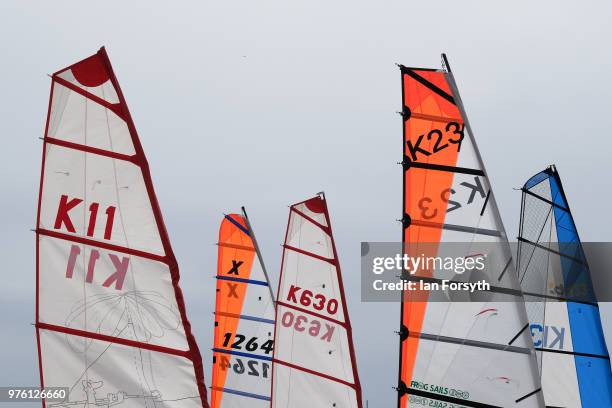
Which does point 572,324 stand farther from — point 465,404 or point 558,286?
point 465,404

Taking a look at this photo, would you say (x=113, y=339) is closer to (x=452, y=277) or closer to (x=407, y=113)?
(x=452, y=277)

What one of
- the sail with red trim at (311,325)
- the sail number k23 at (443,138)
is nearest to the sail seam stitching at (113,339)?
the sail number k23 at (443,138)

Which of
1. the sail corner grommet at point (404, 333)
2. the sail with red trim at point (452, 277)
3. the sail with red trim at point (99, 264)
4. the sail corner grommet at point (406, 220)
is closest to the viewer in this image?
the sail with red trim at point (99, 264)

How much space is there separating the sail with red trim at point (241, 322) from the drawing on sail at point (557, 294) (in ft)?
32.9

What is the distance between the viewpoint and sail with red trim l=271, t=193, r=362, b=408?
23.4m

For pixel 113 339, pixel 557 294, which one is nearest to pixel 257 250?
pixel 557 294

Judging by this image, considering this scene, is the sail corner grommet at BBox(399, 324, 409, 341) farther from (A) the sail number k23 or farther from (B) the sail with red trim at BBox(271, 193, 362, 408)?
(B) the sail with red trim at BBox(271, 193, 362, 408)

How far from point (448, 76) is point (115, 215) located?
615 centimetres

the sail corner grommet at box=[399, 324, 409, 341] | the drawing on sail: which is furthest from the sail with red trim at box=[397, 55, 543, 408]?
the drawing on sail

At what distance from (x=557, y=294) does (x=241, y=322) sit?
1099 centimetres

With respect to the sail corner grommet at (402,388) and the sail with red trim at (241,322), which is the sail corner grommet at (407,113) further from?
the sail with red trim at (241,322)

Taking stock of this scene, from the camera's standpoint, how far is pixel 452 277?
535 inches

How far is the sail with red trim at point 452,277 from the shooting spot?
13234mm

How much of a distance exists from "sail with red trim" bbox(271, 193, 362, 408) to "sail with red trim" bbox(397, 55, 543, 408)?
10186mm
